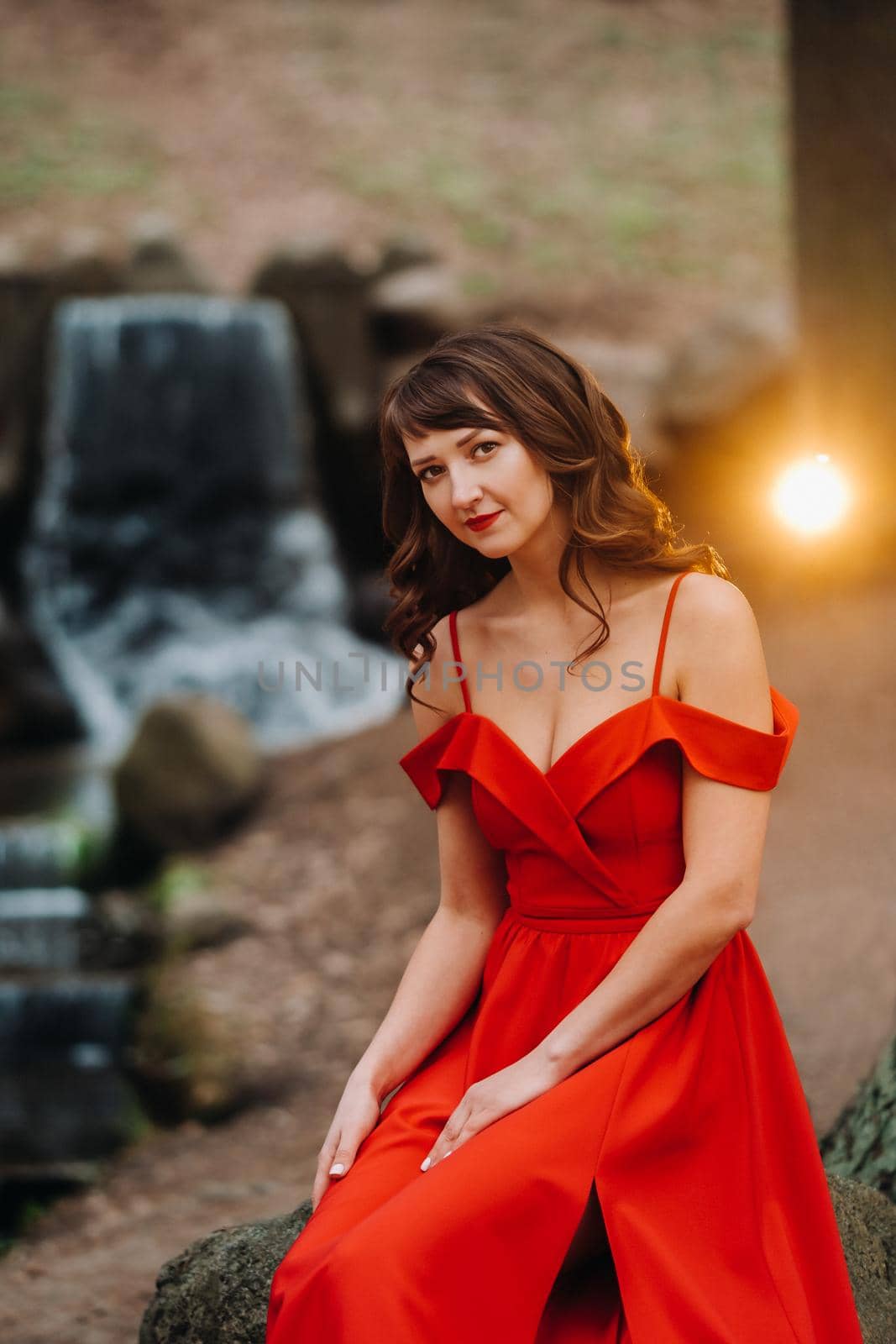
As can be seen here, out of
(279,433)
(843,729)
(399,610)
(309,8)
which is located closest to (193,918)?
(843,729)

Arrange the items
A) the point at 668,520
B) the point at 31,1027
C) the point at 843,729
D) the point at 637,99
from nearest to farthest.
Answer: the point at 668,520
the point at 31,1027
the point at 843,729
the point at 637,99

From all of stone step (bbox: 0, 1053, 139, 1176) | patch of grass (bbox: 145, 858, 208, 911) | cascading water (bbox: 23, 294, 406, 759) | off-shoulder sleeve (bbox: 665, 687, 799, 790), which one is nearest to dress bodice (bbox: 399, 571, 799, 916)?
off-shoulder sleeve (bbox: 665, 687, 799, 790)

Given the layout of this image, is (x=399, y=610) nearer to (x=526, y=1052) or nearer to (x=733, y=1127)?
(x=526, y=1052)

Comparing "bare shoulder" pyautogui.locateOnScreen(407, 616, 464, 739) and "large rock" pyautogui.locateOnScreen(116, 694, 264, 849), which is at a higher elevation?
"bare shoulder" pyautogui.locateOnScreen(407, 616, 464, 739)

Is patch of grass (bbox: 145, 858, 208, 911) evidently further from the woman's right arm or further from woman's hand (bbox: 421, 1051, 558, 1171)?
woman's hand (bbox: 421, 1051, 558, 1171)

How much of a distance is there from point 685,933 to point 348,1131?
0.56 m

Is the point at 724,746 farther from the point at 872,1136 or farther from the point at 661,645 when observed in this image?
the point at 872,1136

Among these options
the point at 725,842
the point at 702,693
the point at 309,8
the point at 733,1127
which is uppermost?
the point at 309,8

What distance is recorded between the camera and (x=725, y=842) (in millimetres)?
1678

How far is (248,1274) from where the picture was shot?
6.70ft

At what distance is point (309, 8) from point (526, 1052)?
2109cm

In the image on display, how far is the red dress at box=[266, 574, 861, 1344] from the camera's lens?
1.48m

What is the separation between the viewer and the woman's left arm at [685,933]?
165 centimetres

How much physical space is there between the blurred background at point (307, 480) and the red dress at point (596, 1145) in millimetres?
678
